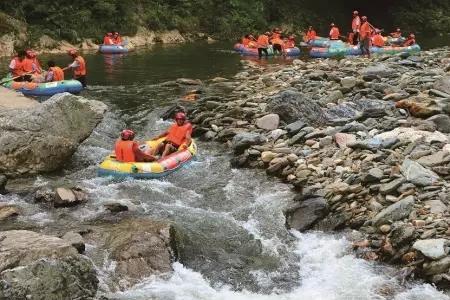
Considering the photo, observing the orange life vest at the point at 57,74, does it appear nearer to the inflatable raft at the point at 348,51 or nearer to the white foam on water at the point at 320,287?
the white foam on water at the point at 320,287

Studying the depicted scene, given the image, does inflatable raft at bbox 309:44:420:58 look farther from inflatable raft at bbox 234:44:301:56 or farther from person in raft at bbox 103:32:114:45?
person in raft at bbox 103:32:114:45

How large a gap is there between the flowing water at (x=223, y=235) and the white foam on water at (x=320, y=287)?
12mm

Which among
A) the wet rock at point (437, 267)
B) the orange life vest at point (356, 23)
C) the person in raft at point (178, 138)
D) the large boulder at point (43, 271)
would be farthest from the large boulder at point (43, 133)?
the orange life vest at point (356, 23)

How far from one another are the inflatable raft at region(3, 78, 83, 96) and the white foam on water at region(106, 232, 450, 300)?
11.1m

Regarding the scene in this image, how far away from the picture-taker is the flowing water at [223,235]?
6703 mm

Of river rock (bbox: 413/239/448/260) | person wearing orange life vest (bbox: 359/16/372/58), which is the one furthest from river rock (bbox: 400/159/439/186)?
person wearing orange life vest (bbox: 359/16/372/58)

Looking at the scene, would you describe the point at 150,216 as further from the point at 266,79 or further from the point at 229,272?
the point at 266,79

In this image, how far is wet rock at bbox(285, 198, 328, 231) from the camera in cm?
847

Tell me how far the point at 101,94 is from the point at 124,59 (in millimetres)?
9147

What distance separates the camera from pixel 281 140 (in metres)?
12.1

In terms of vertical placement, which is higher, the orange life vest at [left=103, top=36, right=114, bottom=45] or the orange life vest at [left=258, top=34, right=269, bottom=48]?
the orange life vest at [left=258, top=34, right=269, bottom=48]

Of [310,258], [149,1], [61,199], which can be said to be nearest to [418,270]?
[310,258]

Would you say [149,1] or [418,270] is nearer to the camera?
[418,270]

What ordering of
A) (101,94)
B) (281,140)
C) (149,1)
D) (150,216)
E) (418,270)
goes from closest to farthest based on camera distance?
(418,270)
(150,216)
(281,140)
(101,94)
(149,1)
